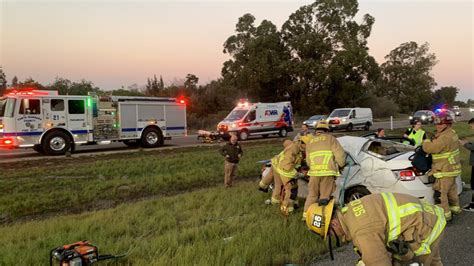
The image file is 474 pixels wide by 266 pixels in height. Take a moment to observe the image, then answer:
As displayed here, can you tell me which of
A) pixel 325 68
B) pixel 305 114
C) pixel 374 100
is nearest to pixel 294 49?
pixel 325 68

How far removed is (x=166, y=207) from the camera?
7895 millimetres

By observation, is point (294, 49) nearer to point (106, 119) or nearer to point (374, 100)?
point (374, 100)

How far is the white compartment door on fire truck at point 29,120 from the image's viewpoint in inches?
641

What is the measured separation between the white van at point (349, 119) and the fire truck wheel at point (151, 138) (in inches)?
493

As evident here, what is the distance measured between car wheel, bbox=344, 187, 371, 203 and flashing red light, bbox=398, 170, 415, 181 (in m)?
0.61

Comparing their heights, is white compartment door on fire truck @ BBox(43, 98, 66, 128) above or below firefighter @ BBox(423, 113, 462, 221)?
above

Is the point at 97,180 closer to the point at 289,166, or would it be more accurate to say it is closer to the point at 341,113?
the point at 289,166

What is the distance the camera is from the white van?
2858cm

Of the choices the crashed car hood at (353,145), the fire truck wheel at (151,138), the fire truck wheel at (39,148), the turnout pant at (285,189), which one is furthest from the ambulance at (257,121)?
the turnout pant at (285,189)

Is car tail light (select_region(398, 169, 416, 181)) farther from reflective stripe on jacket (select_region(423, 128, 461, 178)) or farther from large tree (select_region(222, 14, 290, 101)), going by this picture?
large tree (select_region(222, 14, 290, 101))

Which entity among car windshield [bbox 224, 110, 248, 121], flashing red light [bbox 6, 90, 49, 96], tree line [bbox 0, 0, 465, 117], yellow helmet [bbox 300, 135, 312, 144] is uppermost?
tree line [bbox 0, 0, 465, 117]

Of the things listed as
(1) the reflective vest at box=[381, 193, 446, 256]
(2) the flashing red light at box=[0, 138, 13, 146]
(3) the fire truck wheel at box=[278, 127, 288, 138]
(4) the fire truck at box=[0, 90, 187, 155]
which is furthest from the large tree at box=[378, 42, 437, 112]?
(1) the reflective vest at box=[381, 193, 446, 256]

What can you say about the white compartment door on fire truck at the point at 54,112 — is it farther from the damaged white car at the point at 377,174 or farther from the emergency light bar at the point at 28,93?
the damaged white car at the point at 377,174

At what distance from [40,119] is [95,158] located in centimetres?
322
